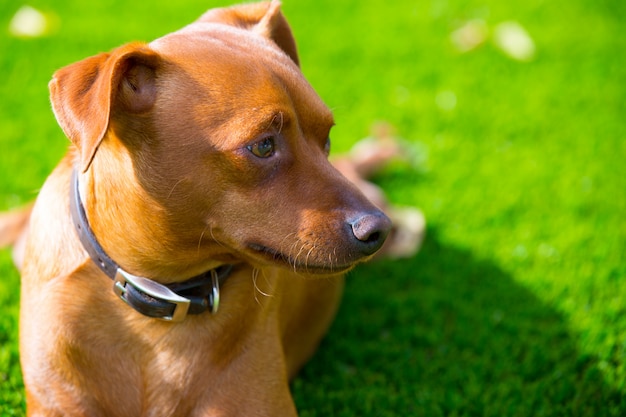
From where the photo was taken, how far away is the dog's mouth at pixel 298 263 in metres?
2.89

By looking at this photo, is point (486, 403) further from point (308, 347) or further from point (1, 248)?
point (1, 248)

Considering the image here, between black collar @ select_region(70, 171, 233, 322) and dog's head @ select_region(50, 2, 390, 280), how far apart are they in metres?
0.16

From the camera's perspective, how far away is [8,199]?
5.38 metres

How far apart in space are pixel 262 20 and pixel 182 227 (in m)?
1.20

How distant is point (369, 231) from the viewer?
283cm

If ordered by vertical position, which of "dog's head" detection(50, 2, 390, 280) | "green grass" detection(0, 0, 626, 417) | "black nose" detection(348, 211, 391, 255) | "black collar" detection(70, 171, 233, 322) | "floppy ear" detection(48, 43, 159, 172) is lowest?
"green grass" detection(0, 0, 626, 417)

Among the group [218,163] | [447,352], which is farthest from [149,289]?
[447,352]

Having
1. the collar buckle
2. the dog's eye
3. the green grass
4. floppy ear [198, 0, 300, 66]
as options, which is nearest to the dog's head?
the dog's eye

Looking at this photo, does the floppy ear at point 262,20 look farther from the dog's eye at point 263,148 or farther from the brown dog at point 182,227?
the dog's eye at point 263,148

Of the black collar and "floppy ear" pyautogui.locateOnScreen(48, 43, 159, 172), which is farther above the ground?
"floppy ear" pyautogui.locateOnScreen(48, 43, 159, 172)

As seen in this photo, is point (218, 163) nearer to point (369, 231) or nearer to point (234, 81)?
point (234, 81)

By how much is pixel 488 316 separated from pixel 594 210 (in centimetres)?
174

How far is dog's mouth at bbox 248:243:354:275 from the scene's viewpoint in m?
2.89

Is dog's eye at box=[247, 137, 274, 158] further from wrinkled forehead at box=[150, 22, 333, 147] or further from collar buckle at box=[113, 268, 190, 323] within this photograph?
collar buckle at box=[113, 268, 190, 323]
